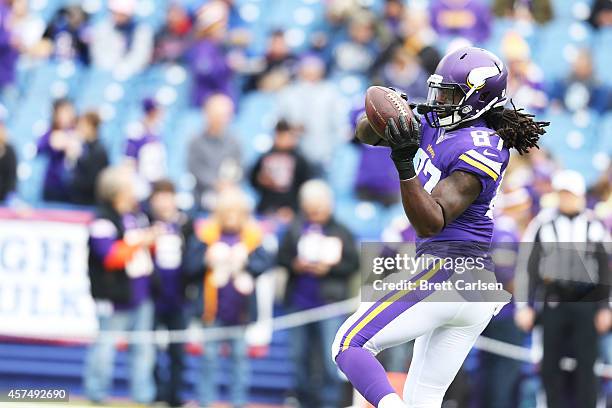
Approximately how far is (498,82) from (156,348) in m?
4.22

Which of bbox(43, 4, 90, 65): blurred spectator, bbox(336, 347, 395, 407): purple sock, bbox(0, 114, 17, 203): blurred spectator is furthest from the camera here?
bbox(43, 4, 90, 65): blurred spectator

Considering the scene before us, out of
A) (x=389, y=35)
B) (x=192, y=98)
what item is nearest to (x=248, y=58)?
(x=192, y=98)

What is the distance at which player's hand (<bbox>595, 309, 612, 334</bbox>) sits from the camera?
24.4 ft

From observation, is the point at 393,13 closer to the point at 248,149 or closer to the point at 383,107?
the point at 248,149

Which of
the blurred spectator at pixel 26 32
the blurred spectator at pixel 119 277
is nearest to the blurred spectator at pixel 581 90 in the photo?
the blurred spectator at pixel 119 277

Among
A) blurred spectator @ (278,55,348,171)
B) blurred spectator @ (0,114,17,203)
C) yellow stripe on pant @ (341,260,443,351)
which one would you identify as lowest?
yellow stripe on pant @ (341,260,443,351)

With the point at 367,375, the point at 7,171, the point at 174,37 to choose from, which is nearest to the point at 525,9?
the point at 174,37

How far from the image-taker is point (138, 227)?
8.00 meters

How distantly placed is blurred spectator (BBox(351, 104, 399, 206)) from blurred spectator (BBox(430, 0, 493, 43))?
213 centimetres

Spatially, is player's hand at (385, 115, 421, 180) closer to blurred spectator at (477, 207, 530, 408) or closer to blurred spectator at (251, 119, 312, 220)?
blurred spectator at (477, 207, 530, 408)

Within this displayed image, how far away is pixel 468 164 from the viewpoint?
14.7ft

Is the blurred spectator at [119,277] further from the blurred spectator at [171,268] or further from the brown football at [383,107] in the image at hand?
the brown football at [383,107]

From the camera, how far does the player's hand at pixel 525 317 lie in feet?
25.4

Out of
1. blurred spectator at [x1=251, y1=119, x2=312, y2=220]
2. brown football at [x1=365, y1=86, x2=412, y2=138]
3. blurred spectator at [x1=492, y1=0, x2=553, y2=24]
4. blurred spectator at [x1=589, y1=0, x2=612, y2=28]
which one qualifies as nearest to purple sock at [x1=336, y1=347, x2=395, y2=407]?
brown football at [x1=365, y1=86, x2=412, y2=138]
